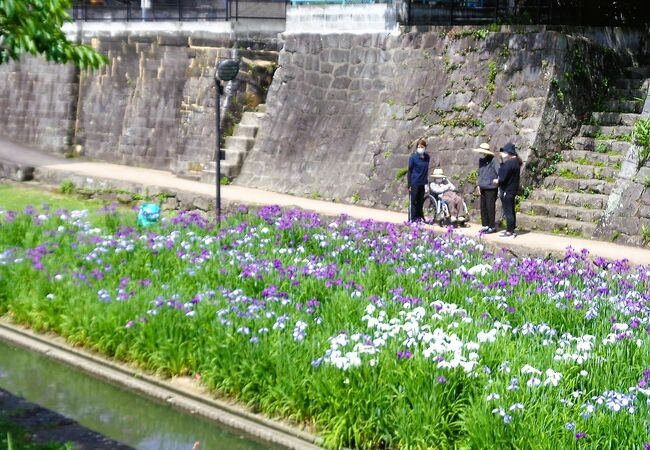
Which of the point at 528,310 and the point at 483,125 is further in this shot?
the point at 483,125

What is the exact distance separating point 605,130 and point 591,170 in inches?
46.7

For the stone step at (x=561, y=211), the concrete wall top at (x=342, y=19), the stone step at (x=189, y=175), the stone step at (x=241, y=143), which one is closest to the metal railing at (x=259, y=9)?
the concrete wall top at (x=342, y=19)

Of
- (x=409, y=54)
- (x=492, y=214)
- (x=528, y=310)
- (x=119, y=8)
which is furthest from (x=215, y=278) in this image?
(x=119, y=8)

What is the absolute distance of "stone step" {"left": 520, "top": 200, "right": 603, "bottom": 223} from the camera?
15.6 meters

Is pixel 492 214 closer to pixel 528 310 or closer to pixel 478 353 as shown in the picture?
pixel 528 310

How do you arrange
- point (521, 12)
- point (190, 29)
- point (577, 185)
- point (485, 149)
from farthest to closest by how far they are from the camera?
point (190, 29) < point (521, 12) < point (577, 185) < point (485, 149)

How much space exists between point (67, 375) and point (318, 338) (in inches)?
103

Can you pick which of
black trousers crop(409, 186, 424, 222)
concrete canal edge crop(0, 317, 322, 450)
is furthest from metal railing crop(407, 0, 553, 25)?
concrete canal edge crop(0, 317, 322, 450)

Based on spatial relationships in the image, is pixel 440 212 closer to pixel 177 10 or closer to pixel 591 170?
pixel 591 170

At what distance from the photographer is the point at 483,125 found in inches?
691

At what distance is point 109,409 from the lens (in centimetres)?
851

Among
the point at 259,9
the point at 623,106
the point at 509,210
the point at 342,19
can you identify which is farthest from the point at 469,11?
the point at 259,9

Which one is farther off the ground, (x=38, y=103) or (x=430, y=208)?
(x=38, y=103)

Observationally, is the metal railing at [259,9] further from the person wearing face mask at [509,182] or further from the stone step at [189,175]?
the person wearing face mask at [509,182]
